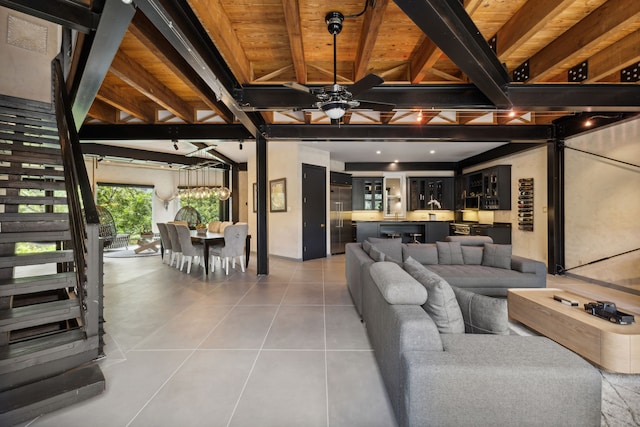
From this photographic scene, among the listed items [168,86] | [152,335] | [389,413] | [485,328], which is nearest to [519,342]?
[485,328]

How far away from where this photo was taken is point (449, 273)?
153 inches

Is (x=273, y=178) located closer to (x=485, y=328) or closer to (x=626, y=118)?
(x=485, y=328)

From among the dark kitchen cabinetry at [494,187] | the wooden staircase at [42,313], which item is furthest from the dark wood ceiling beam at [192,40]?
the dark kitchen cabinetry at [494,187]

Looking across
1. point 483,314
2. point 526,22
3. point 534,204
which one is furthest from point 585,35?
point 534,204

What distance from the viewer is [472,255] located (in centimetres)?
435

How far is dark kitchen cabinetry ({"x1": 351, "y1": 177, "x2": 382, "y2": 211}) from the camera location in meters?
8.99

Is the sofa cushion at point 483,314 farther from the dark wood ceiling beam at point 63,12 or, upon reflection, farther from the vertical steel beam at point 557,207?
the vertical steel beam at point 557,207

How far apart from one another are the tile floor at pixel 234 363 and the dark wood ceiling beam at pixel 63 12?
2.85 metres

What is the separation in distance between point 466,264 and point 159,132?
6.12m

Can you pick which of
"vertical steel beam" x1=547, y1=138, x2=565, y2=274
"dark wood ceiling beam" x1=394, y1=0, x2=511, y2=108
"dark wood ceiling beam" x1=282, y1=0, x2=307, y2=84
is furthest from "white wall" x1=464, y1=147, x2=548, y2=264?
"dark wood ceiling beam" x1=282, y1=0, x2=307, y2=84

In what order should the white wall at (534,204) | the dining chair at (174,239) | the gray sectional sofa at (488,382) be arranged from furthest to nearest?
the white wall at (534,204), the dining chair at (174,239), the gray sectional sofa at (488,382)

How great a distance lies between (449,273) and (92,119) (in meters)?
6.95

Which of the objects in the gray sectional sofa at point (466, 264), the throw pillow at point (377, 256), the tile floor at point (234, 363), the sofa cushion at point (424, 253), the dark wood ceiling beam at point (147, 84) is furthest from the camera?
the sofa cushion at point (424, 253)

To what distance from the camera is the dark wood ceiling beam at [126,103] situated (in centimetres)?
389
